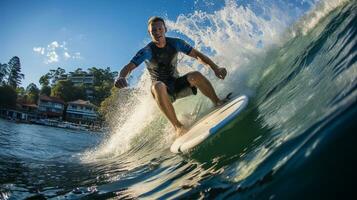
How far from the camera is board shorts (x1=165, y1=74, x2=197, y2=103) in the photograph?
571cm

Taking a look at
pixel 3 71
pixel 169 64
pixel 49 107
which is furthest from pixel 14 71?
pixel 169 64

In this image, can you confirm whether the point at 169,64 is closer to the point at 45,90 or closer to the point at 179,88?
the point at 179,88

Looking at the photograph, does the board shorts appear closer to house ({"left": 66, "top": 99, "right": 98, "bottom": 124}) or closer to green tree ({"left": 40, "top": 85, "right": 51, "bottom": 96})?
house ({"left": 66, "top": 99, "right": 98, "bottom": 124})

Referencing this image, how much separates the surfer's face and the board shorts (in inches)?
27.2

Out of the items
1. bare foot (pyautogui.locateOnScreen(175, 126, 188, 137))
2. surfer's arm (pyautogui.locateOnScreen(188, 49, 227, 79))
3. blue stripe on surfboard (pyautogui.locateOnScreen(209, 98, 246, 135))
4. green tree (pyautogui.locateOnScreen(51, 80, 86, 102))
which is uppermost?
green tree (pyautogui.locateOnScreen(51, 80, 86, 102))

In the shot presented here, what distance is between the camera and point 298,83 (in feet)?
13.9

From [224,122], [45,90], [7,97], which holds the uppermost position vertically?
[45,90]

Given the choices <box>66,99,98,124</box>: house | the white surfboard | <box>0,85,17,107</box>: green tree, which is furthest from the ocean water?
<box>66,99,98,124</box>: house

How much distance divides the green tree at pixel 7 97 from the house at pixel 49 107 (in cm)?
705

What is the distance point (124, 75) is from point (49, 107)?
229 ft

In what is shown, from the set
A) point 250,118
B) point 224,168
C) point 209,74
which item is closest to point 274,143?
point 224,168

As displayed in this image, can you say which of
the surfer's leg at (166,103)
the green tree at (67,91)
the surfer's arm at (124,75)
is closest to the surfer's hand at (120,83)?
the surfer's arm at (124,75)

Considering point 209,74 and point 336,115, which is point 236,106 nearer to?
point 336,115

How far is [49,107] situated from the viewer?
232 ft
